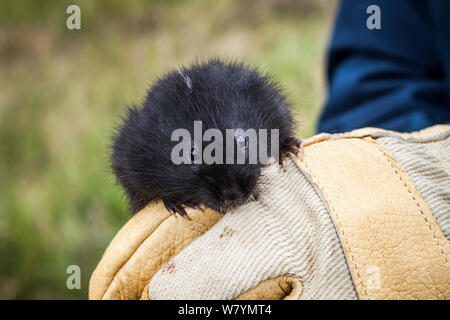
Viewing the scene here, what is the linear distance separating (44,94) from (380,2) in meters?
4.74

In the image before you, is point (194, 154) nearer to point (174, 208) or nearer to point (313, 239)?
point (174, 208)

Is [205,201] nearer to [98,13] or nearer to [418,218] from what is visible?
[418,218]

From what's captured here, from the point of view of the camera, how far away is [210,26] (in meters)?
6.61

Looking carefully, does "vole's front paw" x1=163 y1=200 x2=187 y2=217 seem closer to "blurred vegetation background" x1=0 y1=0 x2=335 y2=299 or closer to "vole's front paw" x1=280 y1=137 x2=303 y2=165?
"vole's front paw" x1=280 y1=137 x2=303 y2=165

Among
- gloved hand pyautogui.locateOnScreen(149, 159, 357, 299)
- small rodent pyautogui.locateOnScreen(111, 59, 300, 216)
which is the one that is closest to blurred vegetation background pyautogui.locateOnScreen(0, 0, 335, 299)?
small rodent pyautogui.locateOnScreen(111, 59, 300, 216)

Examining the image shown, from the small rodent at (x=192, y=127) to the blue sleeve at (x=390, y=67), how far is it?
2.97ft

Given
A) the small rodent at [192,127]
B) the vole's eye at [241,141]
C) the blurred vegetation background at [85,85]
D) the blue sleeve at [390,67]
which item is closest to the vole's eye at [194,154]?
the small rodent at [192,127]

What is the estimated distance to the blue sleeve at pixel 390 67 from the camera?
2670 mm

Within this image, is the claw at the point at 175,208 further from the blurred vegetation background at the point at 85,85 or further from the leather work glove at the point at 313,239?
the blurred vegetation background at the point at 85,85

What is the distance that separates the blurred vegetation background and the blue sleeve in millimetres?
1084

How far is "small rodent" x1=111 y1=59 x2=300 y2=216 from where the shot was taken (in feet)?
5.58
